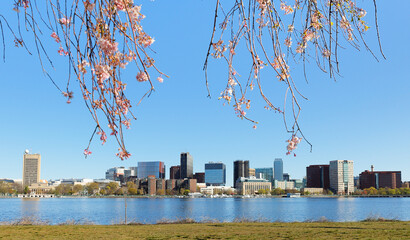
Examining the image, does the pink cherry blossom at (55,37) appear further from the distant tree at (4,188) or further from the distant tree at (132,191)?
the distant tree at (4,188)

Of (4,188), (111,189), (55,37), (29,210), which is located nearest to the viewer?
(55,37)

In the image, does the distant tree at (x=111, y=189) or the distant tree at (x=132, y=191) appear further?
the distant tree at (x=111, y=189)

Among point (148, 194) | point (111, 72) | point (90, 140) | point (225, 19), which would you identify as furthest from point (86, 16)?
point (148, 194)

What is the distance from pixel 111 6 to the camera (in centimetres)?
276

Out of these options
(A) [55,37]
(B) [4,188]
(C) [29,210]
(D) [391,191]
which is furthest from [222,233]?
(D) [391,191]

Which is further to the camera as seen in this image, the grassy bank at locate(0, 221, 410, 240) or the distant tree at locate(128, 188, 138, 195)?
the distant tree at locate(128, 188, 138, 195)

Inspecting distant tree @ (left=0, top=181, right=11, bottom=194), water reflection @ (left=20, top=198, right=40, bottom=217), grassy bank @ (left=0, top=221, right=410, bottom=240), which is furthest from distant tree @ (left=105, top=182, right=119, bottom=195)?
grassy bank @ (left=0, top=221, right=410, bottom=240)

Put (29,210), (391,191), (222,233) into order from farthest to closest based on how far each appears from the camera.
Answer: (391,191) → (29,210) → (222,233)

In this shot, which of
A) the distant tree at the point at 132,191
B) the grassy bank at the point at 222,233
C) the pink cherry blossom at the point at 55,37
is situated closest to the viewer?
the pink cherry blossom at the point at 55,37

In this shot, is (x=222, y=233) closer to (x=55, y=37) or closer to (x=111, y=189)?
(x=55, y=37)

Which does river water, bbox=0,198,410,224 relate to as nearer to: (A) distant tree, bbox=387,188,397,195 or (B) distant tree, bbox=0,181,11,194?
(B) distant tree, bbox=0,181,11,194

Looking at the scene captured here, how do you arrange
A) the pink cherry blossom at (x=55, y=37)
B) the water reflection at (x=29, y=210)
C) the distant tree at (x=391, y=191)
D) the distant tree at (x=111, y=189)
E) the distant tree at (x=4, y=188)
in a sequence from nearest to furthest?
the pink cherry blossom at (x=55, y=37)
the water reflection at (x=29, y=210)
the distant tree at (x=4, y=188)
the distant tree at (x=391, y=191)
the distant tree at (x=111, y=189)

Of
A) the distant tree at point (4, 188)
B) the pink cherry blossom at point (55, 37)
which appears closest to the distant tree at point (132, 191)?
the distant tree at point (4, 188)

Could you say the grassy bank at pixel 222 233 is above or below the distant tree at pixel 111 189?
above
